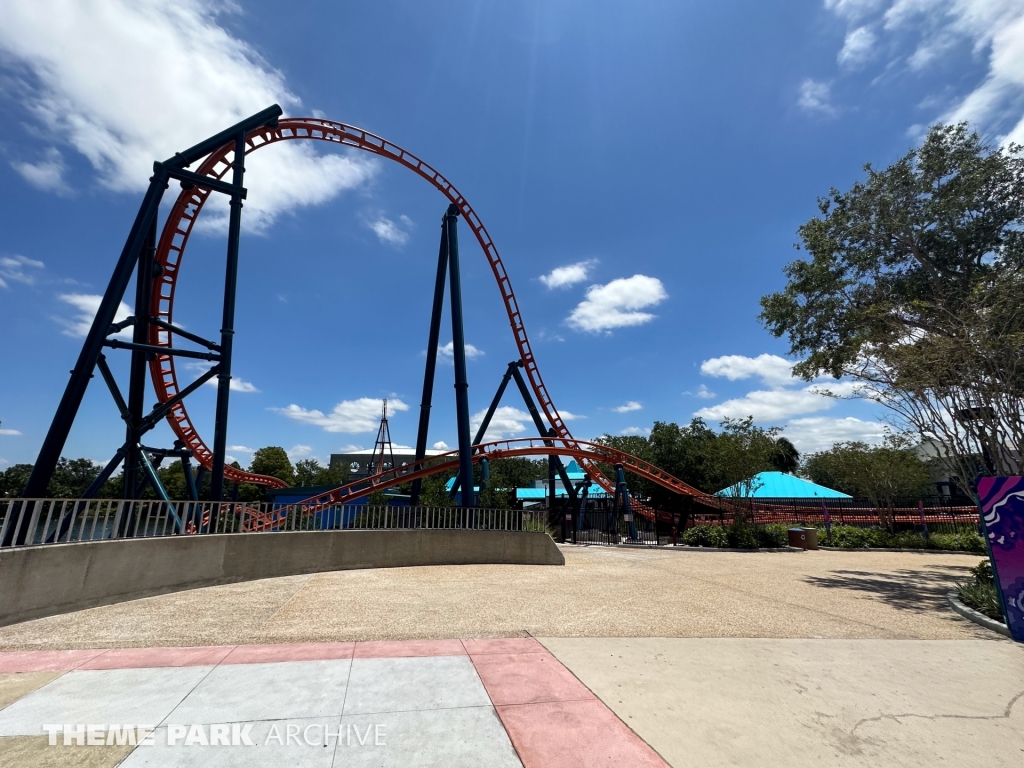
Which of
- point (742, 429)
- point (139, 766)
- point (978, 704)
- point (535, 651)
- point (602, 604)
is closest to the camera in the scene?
point (139, 766)

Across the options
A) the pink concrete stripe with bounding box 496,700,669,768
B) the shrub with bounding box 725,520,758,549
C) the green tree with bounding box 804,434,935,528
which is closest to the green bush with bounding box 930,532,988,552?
the green tree with bounding box 804,434,935,528

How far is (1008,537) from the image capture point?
6797mm

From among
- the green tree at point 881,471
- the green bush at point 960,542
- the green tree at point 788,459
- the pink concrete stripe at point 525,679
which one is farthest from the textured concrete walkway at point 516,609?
the green tree at point 788,459

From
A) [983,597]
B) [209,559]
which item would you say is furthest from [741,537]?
[209,559]

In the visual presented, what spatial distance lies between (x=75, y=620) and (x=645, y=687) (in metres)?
7.68

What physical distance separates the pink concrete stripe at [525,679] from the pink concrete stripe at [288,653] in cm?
153

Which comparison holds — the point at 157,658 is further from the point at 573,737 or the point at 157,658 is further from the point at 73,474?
the point at 73,474

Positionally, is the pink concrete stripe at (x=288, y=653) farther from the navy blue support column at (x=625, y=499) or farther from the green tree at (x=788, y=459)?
the green tree at (x=788, y=459)

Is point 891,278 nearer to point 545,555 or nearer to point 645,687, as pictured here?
point 545,555

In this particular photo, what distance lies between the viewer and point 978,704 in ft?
14.4

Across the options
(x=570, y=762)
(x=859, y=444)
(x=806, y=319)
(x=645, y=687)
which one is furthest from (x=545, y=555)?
(x=859, y=444)

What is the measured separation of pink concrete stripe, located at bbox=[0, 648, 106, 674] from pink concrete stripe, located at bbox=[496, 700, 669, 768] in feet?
15.1

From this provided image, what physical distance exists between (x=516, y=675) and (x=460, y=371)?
14.1m

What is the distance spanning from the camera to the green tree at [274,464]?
69.6 meters
